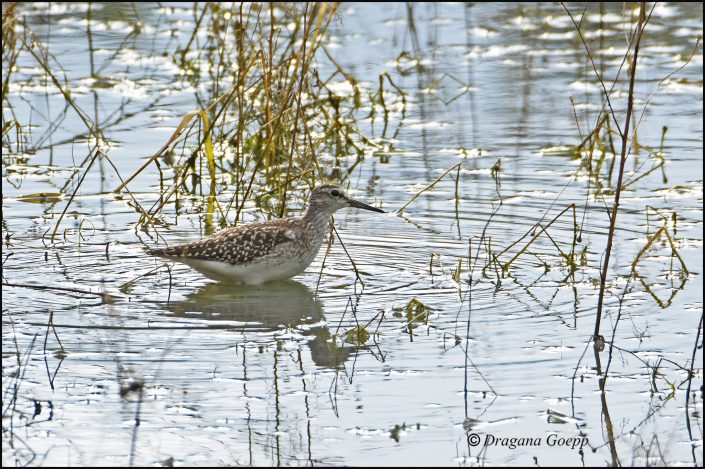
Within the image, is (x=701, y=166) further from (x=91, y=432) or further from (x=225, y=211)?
(x=91, y=432)

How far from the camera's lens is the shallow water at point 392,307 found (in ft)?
21.2

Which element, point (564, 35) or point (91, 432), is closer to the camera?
point (91, 432)

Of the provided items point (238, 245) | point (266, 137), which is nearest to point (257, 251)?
point (238, 245)

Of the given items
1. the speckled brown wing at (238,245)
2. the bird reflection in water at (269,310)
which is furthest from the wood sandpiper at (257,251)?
the bird reflection in water at (269,310)

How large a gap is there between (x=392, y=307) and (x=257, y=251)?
1.22 m

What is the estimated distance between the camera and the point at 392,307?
27.7 feet

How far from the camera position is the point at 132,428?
6.46m

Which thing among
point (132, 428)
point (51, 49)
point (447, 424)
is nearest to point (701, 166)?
point (447, 424)

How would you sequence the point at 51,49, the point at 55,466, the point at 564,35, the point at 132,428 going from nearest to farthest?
the point at 55,466 < the point at 132,428 < the point at 51,49 < the point at 564,35

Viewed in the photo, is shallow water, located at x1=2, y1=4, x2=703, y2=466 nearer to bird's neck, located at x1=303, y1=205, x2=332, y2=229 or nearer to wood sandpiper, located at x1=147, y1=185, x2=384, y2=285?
wood sandpiper, located at x1=147, y1=185, x2=384, y2=285

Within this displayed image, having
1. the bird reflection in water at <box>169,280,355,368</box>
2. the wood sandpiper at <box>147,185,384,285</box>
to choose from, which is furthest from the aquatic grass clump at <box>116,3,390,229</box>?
the bird reflection in water at <box>169,280,355,368</box>

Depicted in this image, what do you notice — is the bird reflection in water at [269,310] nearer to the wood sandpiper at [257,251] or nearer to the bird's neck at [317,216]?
the wood sandpiper at [257,251]

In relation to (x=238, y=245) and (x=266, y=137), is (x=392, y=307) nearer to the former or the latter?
(x=238, y=245)

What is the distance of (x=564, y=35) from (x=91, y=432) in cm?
1145
